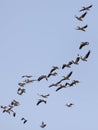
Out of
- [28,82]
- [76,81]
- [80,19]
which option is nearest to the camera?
[80,19]

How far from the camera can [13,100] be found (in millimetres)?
130500

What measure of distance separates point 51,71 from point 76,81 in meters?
5.64

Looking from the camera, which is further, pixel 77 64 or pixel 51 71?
pixel 51 71

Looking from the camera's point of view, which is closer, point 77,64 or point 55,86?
point 77,64

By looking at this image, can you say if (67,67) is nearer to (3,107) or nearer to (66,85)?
(66,85)

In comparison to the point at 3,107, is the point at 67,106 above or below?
below

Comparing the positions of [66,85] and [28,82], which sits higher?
[28,82]

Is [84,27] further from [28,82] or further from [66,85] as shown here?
[28,82]

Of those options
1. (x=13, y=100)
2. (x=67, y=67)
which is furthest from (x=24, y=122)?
(x=67, y=67)

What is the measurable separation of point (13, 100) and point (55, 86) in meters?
10.6

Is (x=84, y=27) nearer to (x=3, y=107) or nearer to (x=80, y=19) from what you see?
(x=80, y=19)

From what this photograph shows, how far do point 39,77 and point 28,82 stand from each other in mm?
4127

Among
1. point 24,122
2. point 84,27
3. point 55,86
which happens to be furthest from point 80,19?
point 24,122

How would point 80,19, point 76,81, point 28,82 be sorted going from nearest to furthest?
point 80,19, point 76,81, point 28,82
